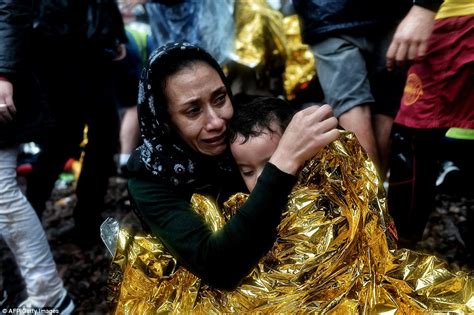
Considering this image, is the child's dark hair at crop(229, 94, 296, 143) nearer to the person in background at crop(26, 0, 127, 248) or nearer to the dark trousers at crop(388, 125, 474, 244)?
the dark trousers at crop(388, 125, 474, 244)

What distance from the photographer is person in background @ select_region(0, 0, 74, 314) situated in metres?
2.30

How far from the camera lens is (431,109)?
2180mm

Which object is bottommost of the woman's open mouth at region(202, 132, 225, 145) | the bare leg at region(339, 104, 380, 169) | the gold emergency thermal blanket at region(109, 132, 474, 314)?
the bare leg at region(339, 104, 380, 169)

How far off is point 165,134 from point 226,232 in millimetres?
556

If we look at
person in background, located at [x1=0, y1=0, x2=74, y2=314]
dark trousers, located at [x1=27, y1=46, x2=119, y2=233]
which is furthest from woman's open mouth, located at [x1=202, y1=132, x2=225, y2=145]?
Answer: dark trousers, located at [x1=27, y1=46, x2=119, y2=233]

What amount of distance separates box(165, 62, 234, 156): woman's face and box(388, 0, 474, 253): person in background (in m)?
0.86

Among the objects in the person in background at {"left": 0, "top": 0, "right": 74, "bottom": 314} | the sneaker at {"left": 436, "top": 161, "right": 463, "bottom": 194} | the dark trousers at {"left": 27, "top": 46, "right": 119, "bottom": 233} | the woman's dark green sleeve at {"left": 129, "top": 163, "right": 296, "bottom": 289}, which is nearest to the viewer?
the woman's dark green sleeve at {"left": 129, "top": 163, "right": 296, "bottom": 289}

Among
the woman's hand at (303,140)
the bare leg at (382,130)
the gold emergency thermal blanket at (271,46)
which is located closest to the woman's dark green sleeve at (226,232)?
the woman's hand at (303,140)

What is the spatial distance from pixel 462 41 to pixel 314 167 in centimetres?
87

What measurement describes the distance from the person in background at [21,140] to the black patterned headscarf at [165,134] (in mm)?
742

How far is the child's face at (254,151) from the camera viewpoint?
5.81ft

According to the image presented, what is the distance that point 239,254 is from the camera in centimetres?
156

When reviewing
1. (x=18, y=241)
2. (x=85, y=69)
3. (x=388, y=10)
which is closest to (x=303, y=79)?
(x=388, y=10)

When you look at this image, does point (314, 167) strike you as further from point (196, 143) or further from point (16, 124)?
point (16, 124)
